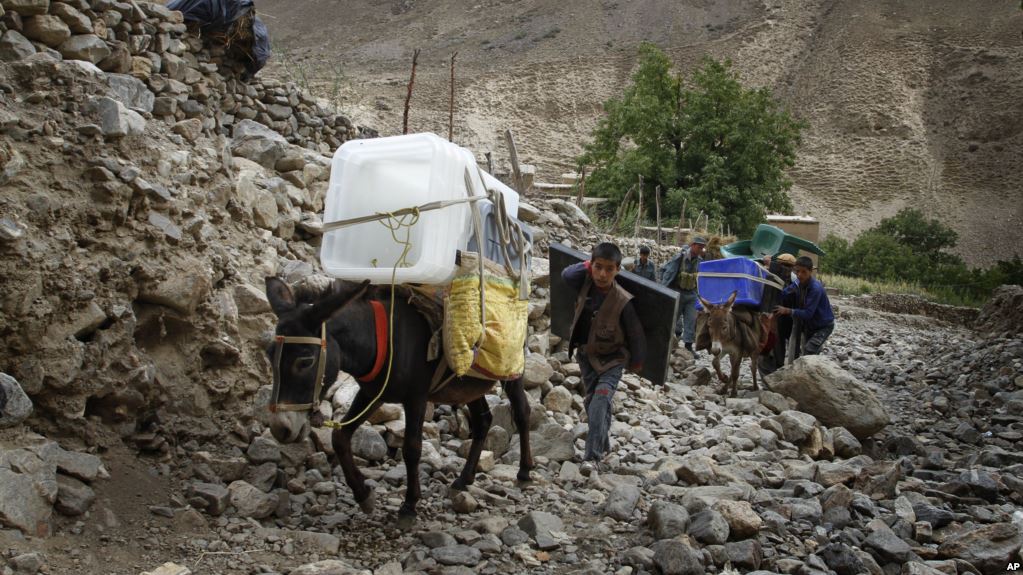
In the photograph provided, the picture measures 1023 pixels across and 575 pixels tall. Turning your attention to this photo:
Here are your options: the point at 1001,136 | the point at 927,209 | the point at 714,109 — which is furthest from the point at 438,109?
the point at 1001,136

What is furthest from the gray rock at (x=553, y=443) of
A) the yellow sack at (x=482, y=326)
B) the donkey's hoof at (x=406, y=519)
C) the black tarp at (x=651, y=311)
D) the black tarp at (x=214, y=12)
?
the black tarp at (x=214, y=12)

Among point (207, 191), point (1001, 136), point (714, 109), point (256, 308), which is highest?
point (1001, 136)

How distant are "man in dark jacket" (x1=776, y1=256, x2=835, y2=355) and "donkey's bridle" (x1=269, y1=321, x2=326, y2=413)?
698 cm

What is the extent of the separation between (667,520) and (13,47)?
17.8 ft

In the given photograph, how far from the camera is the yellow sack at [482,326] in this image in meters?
4.64

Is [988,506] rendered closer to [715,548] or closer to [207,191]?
[715,548]

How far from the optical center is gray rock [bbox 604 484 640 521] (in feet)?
16.3

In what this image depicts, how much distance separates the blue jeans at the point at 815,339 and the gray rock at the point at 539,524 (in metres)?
5.95

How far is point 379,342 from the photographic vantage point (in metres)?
4.48

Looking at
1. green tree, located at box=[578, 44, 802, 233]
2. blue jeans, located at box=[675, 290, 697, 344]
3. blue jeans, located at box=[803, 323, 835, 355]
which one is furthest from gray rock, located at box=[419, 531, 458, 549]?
green tree, located at box=[578, 44, 802, 233]

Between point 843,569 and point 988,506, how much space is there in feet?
6.49

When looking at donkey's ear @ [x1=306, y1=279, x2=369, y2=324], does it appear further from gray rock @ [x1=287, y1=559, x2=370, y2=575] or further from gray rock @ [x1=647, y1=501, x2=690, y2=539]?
gray rock @ [x1=647, y1=501, x2=690, y2=539]

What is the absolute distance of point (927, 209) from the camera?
48188 mm

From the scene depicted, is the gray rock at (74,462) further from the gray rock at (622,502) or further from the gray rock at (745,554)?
the gray rock at (745,554)
